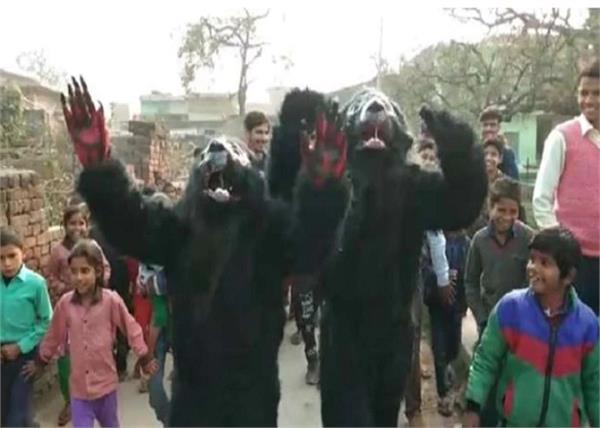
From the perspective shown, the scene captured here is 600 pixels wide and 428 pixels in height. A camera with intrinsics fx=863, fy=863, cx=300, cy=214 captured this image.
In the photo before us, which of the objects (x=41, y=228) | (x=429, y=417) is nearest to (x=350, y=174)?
(x=429, y=417)

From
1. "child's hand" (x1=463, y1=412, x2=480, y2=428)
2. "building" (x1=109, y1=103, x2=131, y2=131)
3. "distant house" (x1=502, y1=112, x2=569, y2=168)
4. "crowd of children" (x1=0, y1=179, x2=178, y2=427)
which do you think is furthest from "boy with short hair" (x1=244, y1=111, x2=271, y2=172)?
"distant house" (x1=502, y1=112, x2=569, y2=168)

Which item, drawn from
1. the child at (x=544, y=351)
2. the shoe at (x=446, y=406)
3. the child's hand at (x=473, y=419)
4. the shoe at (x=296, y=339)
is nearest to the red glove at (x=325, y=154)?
the child at (x=544, y=351)

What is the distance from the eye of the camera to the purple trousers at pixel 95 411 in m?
4.05

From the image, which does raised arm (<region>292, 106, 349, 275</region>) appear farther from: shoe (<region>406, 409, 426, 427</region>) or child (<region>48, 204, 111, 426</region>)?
child (<region>48, 204, 111, 426</region>)

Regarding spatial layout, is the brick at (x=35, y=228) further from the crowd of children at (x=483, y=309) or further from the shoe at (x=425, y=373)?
the shoe at (x=425, y=373)

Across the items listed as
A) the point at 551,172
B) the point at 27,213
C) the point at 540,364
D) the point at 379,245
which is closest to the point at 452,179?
the point at 379,245

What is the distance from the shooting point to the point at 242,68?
1622 centimetres

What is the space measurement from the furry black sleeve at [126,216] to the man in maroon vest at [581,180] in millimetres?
1566

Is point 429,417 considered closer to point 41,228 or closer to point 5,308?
point 5,308

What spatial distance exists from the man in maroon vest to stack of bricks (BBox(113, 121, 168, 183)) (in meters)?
7.60

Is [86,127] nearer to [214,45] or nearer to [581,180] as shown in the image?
[581,180]

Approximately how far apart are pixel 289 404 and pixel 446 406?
92 cm

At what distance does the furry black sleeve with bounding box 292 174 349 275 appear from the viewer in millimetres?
2803

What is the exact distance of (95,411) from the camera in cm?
409
